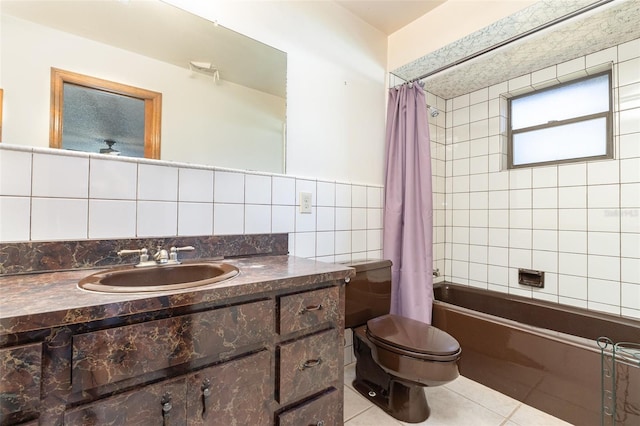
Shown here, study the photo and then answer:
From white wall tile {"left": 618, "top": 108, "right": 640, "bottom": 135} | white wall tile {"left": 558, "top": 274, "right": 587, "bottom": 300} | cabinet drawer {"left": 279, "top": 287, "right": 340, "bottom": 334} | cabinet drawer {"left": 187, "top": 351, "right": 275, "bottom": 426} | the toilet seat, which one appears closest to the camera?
cabinet drawer {"left": 187, "top": 351, "right": 275, "bottom": 426}

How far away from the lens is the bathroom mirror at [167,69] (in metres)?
0.95

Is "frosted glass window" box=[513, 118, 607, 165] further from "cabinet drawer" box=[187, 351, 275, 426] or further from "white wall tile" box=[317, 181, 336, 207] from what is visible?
"cabinet drawer" box=[187, 351, 275, 426]

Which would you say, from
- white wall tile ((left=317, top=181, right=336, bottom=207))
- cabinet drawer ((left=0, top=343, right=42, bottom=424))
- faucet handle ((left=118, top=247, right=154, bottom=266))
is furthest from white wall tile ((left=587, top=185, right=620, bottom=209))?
cabinet drawer ((left=0, top=343, right=42, bottom=424))

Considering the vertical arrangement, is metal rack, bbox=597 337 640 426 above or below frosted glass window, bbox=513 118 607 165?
below

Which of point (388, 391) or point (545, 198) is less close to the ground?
point (545, 198)

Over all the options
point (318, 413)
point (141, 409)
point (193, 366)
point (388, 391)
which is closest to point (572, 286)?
point (388, 391)

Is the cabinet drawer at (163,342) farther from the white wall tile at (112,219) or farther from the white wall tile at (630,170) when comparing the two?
the white wall tile at (630,170)

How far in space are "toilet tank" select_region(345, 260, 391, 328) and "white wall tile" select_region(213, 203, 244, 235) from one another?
2.18 feet

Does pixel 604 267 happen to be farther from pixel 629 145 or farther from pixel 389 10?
pixel 389 10

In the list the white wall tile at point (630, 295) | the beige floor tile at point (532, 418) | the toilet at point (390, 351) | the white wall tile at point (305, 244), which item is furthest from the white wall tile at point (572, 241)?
the white wall tile at point (305, 244)

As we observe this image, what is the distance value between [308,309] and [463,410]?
1167mm

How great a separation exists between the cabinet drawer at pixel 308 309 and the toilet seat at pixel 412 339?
0.46 meters

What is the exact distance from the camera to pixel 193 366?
2.40ft

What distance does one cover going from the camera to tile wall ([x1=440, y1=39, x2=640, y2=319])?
1.71 meters
